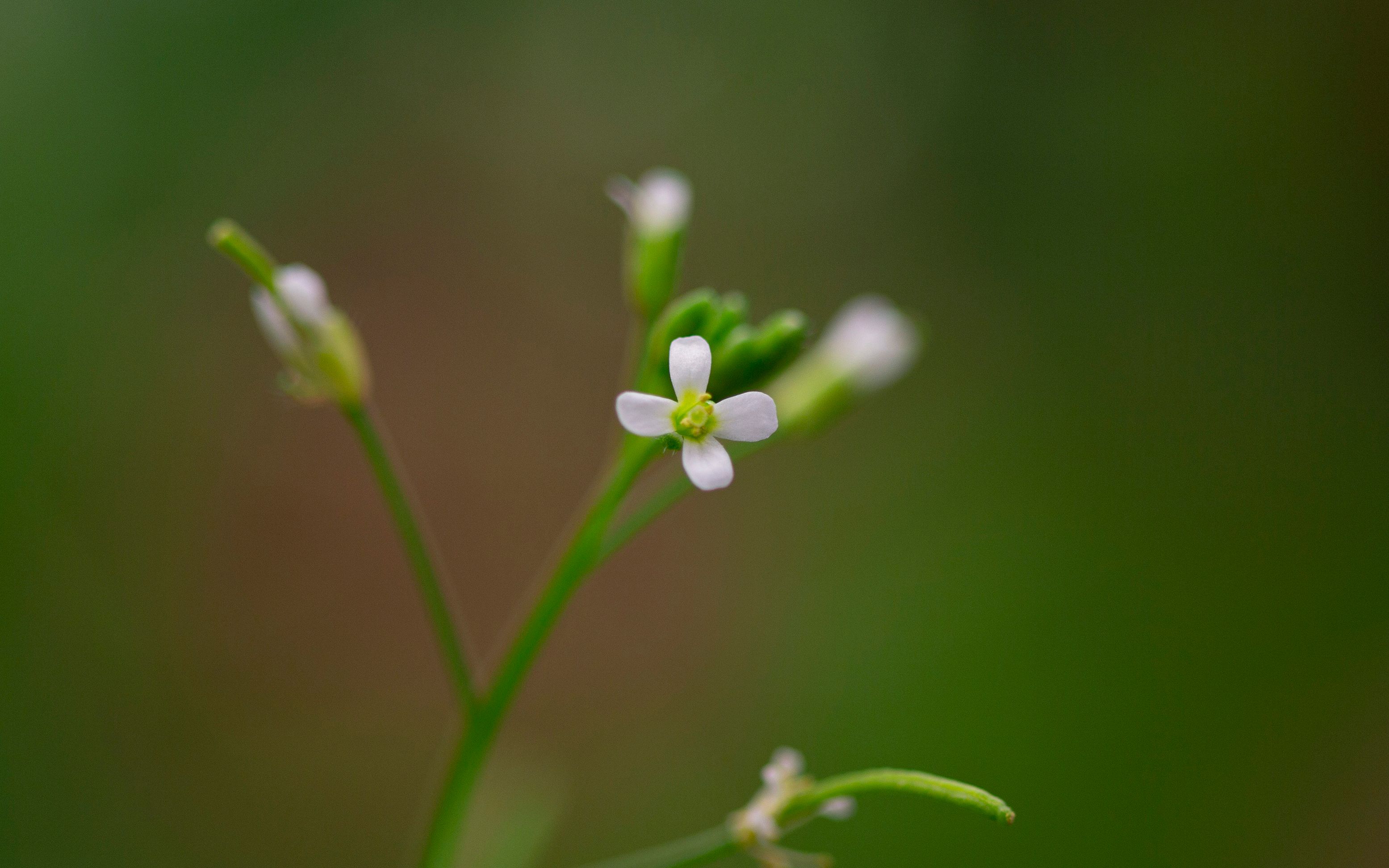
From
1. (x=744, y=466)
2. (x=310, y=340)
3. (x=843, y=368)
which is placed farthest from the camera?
(x=744, y=466)

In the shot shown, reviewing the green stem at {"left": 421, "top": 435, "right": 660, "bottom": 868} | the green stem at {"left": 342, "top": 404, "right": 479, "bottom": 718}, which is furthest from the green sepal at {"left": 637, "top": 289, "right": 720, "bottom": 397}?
the green stem at {"left": 342, "top": 404, "right": 479, "bottom": 718}

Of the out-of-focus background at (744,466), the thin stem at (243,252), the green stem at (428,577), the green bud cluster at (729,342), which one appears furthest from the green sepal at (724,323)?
the out-of-focus background at (744,466)

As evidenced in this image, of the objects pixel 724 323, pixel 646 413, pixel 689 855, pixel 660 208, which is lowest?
pixel 689 855

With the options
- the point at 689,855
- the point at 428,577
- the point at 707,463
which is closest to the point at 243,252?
the point at 428,577

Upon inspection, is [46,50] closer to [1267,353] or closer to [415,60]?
[415,60]

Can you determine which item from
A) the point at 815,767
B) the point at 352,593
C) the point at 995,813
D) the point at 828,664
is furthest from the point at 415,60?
the point at 995,813

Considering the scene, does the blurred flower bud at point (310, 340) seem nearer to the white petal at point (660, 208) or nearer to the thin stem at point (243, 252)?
the thin stem at point (243, 252)

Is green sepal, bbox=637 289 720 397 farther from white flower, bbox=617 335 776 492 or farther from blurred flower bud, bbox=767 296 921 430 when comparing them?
blurred flower bud, bbox=767 296 921 430

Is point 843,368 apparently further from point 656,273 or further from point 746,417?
point 746,417
